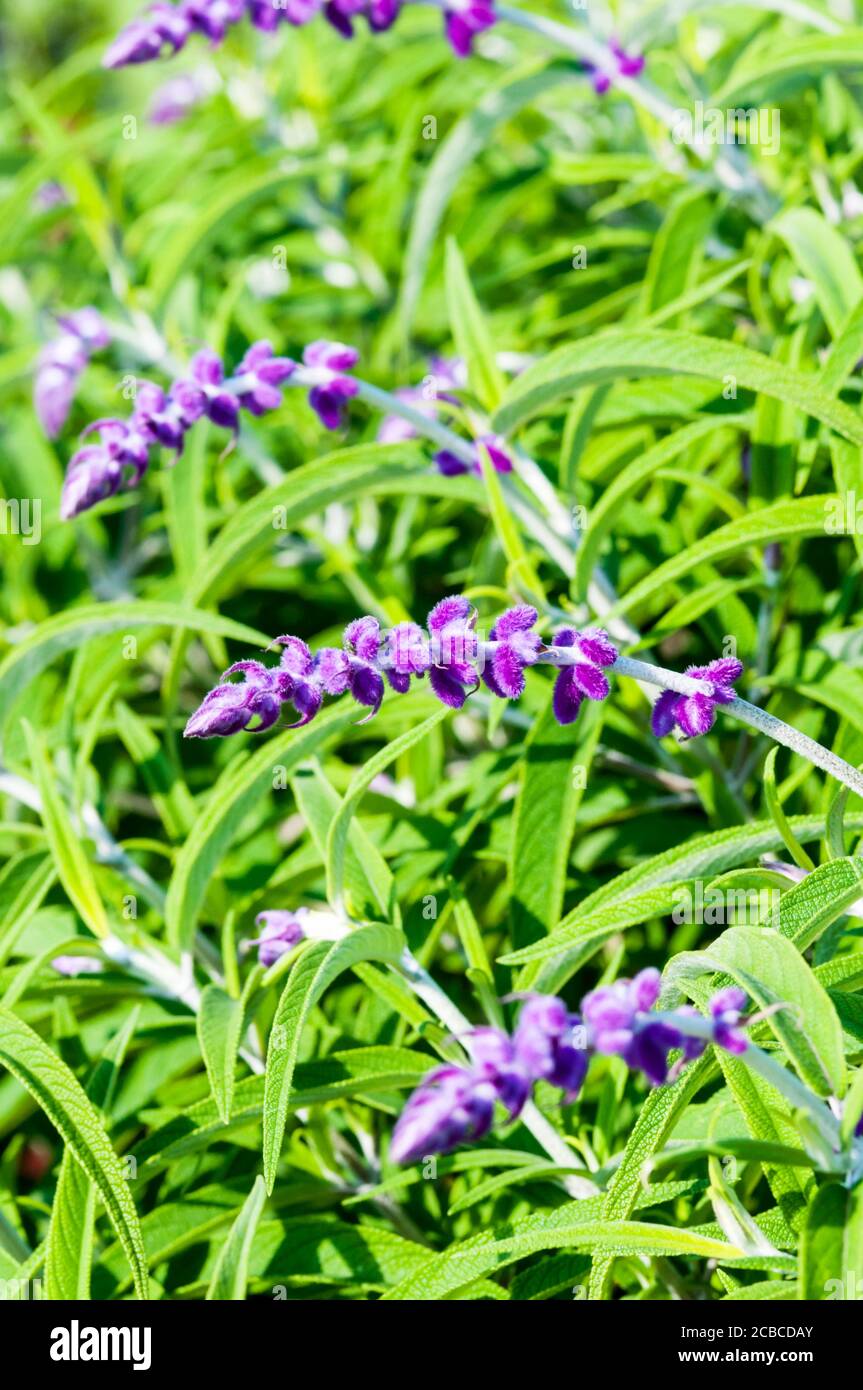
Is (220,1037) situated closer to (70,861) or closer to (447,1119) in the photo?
(70,861)

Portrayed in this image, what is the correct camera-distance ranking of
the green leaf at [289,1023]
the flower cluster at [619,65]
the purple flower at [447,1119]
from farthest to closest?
the flower cluster at [619,65] < the green leaf at [289,1023] < the purple flower at [447,1119]

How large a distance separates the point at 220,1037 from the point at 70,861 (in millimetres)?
382

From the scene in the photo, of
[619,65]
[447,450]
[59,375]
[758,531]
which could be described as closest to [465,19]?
[619,65]

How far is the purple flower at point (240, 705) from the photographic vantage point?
3.66ft

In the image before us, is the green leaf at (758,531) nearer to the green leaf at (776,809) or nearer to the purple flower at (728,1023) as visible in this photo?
the green leaf at (776,809)

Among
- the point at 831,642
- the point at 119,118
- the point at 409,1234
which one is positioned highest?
the point at 119,118

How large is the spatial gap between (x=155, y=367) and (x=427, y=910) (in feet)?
4.71

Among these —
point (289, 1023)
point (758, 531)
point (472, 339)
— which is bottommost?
point (289, 1023)

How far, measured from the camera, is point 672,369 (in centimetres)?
156

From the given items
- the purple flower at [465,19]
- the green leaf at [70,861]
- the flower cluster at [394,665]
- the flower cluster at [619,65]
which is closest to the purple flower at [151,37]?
the purple flower at [465,19]

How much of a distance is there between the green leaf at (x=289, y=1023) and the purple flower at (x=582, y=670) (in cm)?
33
